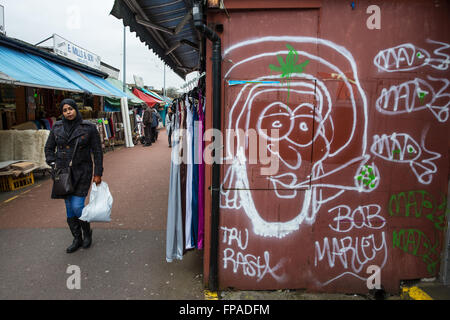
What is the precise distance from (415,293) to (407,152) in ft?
4.91

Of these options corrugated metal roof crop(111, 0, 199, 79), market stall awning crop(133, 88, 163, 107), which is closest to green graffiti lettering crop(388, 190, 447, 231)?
corrugated metal roof crop(111, 0, 199, 79)

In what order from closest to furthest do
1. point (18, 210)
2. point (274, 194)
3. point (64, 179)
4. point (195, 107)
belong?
point (274, 194)
point (195, 107)
point (64, 179)
point (18, 210)

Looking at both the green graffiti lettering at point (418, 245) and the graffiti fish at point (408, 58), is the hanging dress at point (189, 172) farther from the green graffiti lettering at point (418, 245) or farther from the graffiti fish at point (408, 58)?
the green graffiti lettering at point (418, 245)

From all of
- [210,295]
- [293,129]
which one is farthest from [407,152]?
[210,295]

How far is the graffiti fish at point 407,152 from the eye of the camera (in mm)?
2906

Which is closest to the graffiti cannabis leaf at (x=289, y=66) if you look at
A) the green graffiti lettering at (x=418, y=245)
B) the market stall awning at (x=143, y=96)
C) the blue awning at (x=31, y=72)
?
the green graffiti lettering at (x=418, y=245)

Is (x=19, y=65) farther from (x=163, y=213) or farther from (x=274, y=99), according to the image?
(x=274, y=99)

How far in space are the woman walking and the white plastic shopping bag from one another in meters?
0.16

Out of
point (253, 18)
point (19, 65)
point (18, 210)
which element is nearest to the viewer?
point (253, 18)

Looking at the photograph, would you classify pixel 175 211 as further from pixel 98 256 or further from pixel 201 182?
pixel 98 256

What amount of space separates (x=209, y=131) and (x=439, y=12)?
2529 mm

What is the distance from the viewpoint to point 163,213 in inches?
212

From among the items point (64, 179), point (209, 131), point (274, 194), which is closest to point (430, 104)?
point (274, 194)

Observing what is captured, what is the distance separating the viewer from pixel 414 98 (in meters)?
2.87
